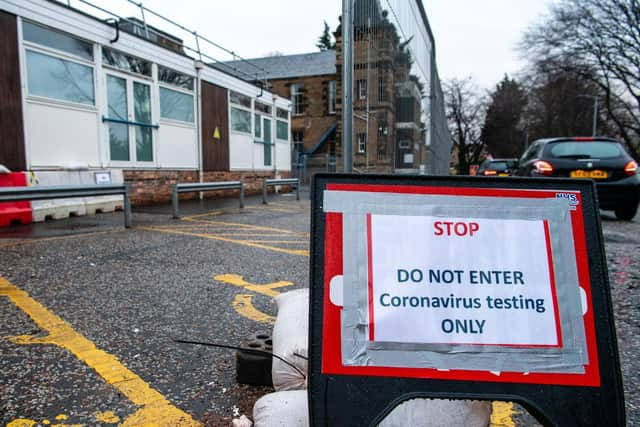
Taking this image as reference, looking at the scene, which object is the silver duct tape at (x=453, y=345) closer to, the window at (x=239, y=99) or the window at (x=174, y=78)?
the window at (x=174, y=78)

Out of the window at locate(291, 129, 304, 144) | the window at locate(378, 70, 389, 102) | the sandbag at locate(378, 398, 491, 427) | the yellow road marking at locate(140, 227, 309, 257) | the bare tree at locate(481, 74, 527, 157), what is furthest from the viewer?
the bare tree at locate(481, 74, 527, 157)

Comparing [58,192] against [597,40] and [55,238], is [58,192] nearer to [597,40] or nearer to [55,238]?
[55,238]

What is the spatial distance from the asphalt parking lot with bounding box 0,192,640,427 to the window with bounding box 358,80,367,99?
1.83m

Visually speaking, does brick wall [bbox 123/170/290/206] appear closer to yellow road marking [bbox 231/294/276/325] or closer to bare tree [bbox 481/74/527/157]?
yellow road marking [bbox 231/294/276/325]

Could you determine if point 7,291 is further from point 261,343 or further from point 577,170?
point 577,170

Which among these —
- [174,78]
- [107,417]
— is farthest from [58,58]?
[107,417]

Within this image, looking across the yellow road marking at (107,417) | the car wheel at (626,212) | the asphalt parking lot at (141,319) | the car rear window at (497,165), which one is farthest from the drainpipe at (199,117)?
the car rear window at (497,165)

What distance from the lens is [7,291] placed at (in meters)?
3.73

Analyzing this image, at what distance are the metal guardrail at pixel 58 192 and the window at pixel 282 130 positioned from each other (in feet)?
43.0

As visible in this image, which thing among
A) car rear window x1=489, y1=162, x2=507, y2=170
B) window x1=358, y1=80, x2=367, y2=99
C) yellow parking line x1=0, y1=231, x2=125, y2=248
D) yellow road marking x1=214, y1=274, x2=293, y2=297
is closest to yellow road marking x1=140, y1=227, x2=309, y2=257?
yellow parking line x1=0, y1=231, x2=125, y2=248

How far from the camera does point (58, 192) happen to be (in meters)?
6.32

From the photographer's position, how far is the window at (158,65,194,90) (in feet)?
40.9

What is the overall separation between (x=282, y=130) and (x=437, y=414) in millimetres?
19452

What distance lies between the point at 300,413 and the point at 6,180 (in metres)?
8.18
